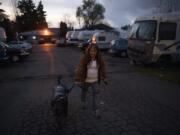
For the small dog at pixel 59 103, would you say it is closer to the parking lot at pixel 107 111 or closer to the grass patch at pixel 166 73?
the parking lot at pixel 107 111

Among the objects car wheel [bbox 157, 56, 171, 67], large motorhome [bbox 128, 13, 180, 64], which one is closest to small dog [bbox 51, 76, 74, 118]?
large motorhome [bbox 128, 13, 180, 64]

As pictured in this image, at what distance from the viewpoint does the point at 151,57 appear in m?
15.8

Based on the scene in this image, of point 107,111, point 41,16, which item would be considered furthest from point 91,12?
point 107,111

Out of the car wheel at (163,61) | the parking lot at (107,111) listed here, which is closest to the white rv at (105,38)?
the car wheel at (163,61)

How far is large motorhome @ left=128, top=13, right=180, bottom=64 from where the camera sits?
51.8 feet

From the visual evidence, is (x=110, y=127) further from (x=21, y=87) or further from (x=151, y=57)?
(x=151, y=57)

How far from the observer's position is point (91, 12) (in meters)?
111

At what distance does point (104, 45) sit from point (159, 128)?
2590 centimetres

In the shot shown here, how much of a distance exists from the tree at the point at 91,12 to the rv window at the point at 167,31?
309ft

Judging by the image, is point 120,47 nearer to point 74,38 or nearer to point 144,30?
point 144,30

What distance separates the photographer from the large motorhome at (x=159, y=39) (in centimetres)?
1577

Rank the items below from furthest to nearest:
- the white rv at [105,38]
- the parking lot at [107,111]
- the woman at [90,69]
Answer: the white rv at [105,38], the woman at [90,69], the parking lot at [107,111]

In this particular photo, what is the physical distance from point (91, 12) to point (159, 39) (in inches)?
3835

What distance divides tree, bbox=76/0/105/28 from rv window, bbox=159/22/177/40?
94.3 m
